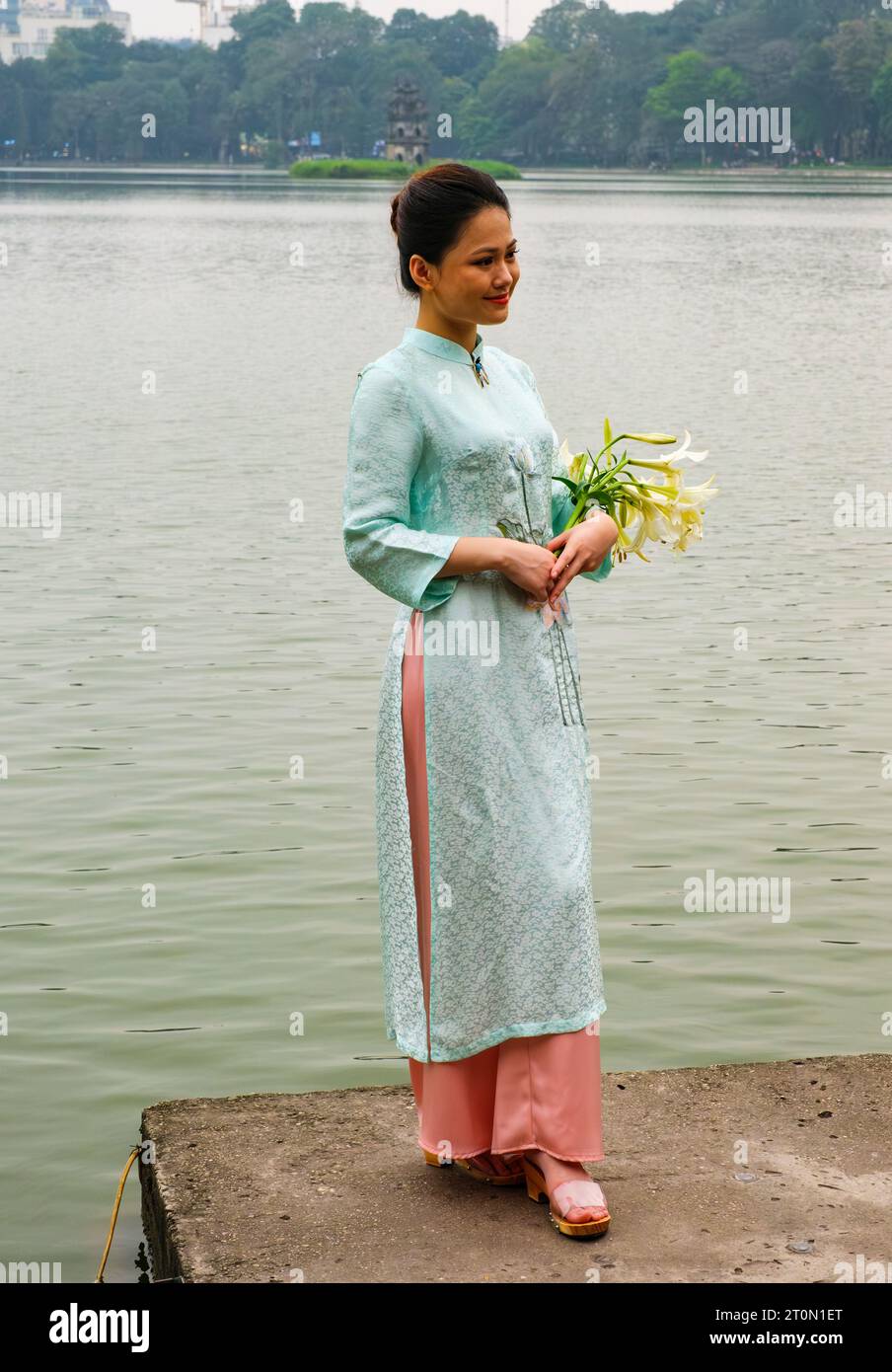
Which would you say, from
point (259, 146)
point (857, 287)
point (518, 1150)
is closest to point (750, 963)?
point (518, 1150)

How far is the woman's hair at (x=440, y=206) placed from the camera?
361cm

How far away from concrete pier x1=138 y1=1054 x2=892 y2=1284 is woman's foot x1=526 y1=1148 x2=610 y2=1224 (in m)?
0.05

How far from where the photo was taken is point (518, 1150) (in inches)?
147

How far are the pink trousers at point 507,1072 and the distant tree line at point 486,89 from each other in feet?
411

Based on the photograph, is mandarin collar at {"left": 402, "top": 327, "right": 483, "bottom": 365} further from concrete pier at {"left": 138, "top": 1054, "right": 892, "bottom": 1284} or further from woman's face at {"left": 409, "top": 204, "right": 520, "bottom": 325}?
concrete pier at {"left": 138, "top": 1054, "right": 892, "bottom": 1284}

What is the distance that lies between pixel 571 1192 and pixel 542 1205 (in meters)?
0.15

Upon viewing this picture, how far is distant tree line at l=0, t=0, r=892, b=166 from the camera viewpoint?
430 feet

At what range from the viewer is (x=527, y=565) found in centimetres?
358

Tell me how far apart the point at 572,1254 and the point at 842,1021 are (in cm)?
239

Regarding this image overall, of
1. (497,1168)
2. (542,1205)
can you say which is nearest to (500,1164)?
(497,1168)
